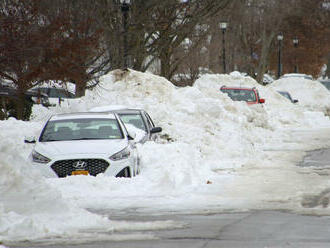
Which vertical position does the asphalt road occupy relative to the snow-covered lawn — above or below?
below

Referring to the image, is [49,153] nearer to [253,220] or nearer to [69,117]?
[69,117]

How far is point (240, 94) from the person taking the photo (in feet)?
115

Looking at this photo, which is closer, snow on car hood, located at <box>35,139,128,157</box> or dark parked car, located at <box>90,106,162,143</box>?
snow on car hood, located at <box>35,139,128,157</box>

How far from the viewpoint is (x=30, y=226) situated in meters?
9.46

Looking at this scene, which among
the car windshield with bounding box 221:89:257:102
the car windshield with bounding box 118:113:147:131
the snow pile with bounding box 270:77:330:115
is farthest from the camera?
the snow pile with bounding box 270:77:330:115

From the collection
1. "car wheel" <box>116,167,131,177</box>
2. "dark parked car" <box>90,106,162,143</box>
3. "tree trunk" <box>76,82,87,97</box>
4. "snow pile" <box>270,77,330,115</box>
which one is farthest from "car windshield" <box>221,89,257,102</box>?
"car wheel" <box>116,167,131,177</box>

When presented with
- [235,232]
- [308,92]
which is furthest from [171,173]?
[308,92]

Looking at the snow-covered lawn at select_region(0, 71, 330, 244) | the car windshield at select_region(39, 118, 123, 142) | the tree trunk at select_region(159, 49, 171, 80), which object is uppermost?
the tree trunk at select_region(159, 49, 171, 80)

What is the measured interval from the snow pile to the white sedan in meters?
36.3

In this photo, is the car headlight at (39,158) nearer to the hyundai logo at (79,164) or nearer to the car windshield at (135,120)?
the hyundai logo at (79,164)

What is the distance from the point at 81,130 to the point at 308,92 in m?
42.0

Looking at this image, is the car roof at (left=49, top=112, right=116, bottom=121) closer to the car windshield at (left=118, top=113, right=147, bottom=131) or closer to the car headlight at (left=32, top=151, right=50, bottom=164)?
the car headlight at (left=32, top=151, right=50, bottom=164)

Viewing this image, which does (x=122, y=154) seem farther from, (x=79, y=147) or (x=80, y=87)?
(x=80, y=87)

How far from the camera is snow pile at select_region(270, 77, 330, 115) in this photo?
52.2 metres
